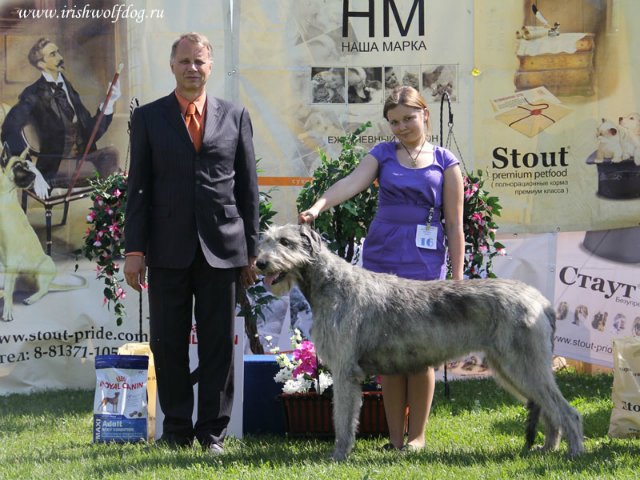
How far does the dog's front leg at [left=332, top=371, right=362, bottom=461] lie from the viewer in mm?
4402

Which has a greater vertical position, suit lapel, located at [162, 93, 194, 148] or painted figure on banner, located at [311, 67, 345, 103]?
painted figure on banner, located at [311, 67, 345, 103]

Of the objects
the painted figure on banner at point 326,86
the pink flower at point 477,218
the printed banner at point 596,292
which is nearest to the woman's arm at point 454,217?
the pink flower at point 477,218

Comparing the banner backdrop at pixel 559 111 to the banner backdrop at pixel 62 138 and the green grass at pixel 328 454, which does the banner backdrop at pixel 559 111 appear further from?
the banner backdrop at pixel 62 138

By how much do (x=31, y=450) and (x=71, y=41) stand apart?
11.2 ft

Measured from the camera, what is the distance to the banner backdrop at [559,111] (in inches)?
267

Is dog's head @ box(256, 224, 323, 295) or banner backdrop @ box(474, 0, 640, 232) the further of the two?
banner backdrop @ box(474, 0, 640, 232)

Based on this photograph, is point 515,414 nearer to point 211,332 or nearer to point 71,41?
point 211,332

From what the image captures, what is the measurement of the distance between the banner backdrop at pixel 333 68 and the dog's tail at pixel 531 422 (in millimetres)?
2914

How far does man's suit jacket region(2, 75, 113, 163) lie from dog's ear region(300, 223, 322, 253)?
321cm

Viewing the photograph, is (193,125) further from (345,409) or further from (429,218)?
(345,409)

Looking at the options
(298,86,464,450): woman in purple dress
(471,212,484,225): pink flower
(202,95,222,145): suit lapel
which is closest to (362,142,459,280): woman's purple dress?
(298,86,464,450): woman in purple dress

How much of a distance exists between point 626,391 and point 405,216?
185cm

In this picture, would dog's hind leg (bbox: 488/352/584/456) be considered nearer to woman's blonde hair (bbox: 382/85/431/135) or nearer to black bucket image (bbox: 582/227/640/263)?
woman's blonde hair (bbox: 382/85/431/135)

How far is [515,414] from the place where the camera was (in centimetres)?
600
